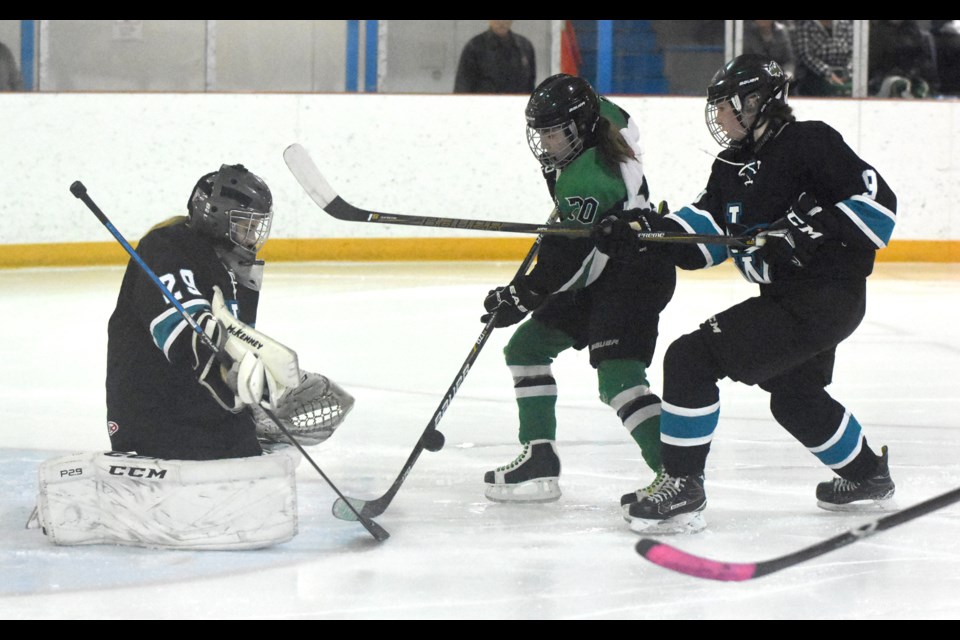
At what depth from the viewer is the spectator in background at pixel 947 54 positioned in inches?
325

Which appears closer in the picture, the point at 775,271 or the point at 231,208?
the point at 231,208

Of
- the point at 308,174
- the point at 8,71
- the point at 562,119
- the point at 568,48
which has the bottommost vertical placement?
the point at 308,174

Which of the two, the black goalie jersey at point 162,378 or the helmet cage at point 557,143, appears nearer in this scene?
the black goalie jersey at point 162,378

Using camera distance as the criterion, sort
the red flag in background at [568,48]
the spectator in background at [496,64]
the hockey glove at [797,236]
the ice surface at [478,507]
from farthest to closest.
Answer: the red flag in background at [568,48], the spectator in background at [496,64], the hockey glove at [797,236], the ice surface at [478,507]

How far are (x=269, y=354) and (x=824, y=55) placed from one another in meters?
6.22

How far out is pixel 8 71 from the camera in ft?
24.1

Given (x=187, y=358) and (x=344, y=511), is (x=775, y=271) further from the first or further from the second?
(x=187, y=358)

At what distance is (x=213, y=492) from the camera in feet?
8.56

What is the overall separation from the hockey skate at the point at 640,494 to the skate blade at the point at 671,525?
4 cm

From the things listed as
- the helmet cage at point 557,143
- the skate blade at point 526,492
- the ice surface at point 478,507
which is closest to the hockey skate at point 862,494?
the ice surface at point 478,507

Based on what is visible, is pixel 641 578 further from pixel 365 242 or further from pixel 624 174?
pixel 365 242

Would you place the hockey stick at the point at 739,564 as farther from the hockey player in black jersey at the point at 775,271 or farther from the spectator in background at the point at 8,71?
the spectator in background at the point at 8,71

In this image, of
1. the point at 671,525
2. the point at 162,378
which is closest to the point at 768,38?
the point at 671,525

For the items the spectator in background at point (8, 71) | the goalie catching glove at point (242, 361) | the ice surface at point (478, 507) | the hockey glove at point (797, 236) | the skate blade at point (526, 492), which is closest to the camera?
the ice surface at point (478, 507)
